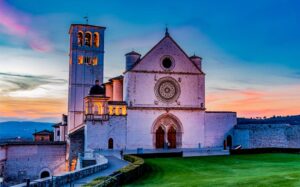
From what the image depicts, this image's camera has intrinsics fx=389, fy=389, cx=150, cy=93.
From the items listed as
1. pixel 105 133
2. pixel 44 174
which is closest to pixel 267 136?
pixel 105 133

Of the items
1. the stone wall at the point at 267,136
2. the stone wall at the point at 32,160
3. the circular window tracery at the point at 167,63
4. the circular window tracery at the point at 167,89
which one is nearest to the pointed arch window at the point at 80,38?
the circular window tracery at the point at 167,63

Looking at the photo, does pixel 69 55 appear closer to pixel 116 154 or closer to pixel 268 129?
pixel 116 154

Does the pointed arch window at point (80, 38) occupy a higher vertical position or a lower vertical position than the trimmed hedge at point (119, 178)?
higher

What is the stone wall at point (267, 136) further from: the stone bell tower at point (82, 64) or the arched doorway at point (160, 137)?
the stone bell tower at point (82, 64)

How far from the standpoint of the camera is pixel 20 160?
160 feet

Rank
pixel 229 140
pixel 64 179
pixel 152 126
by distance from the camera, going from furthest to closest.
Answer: pixel 229 140 → pixel 152 126 → pixel 64 179

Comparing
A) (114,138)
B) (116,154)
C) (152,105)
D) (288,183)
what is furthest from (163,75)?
(288,183)

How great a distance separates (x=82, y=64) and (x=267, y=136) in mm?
28026

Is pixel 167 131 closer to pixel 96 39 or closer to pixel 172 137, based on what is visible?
pixel 172 137

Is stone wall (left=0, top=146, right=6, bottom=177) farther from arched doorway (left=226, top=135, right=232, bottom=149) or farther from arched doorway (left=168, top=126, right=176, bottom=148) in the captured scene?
arched doorway (left=226, top=135, right=232, bottom=149)

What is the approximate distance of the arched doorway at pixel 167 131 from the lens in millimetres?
50906

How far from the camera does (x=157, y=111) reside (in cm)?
5078

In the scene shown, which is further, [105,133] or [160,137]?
[160,137]

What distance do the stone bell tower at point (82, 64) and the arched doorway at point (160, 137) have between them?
1224 cm
